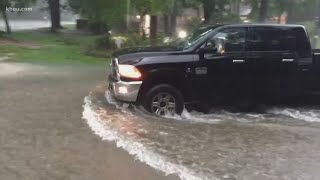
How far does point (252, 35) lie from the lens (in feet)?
34.1

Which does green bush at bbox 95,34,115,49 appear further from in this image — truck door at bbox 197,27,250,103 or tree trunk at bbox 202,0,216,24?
truck door at bbox 197,27,250,103

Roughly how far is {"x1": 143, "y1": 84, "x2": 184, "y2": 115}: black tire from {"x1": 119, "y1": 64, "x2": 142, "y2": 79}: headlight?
1.25 ft

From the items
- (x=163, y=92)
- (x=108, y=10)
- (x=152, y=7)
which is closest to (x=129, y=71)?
(x=163, y=92)

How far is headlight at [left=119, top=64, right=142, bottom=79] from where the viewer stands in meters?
9.80

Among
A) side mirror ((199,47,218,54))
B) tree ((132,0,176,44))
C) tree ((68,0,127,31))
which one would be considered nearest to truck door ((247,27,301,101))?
side mirror ((199,47,218,54))

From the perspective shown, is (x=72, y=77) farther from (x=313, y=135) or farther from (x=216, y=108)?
(x=313, y=135)

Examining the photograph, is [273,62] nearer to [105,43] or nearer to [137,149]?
[137,149]

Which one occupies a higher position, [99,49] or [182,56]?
[182,56]

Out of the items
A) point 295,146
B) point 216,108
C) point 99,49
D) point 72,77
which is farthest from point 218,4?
point 295,146

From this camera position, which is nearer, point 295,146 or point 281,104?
point 295,146

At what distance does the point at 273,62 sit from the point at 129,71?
8.88 ft

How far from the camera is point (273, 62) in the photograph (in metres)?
10.4

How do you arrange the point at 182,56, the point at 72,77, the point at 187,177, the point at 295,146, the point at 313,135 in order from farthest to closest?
1. the point at 72,77
2. the point at 182,56
3. the point at 313,135
4. the point at 295,146
5. the point at 187,177

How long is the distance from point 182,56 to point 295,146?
275 centimetres
